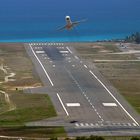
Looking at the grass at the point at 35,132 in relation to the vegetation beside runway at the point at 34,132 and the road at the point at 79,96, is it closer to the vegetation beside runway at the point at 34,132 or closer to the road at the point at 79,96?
the vegetation beside runway at the point at 34,132

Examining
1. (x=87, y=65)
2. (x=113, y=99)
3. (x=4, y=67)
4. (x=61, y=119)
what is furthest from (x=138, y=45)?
(x=61, y=119)

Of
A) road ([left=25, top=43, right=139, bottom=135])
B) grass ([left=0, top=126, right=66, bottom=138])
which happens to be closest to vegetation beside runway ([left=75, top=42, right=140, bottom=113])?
road ([left=25, top=43, right=139, bottom=135])

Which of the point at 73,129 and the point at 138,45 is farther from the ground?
the point at 73,129

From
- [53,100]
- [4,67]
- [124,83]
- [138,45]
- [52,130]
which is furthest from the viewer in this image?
[138,45]

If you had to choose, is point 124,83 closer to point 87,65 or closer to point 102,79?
point 102,79

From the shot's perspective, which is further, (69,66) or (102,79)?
(69,66)

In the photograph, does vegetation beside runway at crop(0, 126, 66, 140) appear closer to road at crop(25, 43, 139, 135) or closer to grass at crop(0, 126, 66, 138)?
grass at crop(0, 126, 66, 138)
